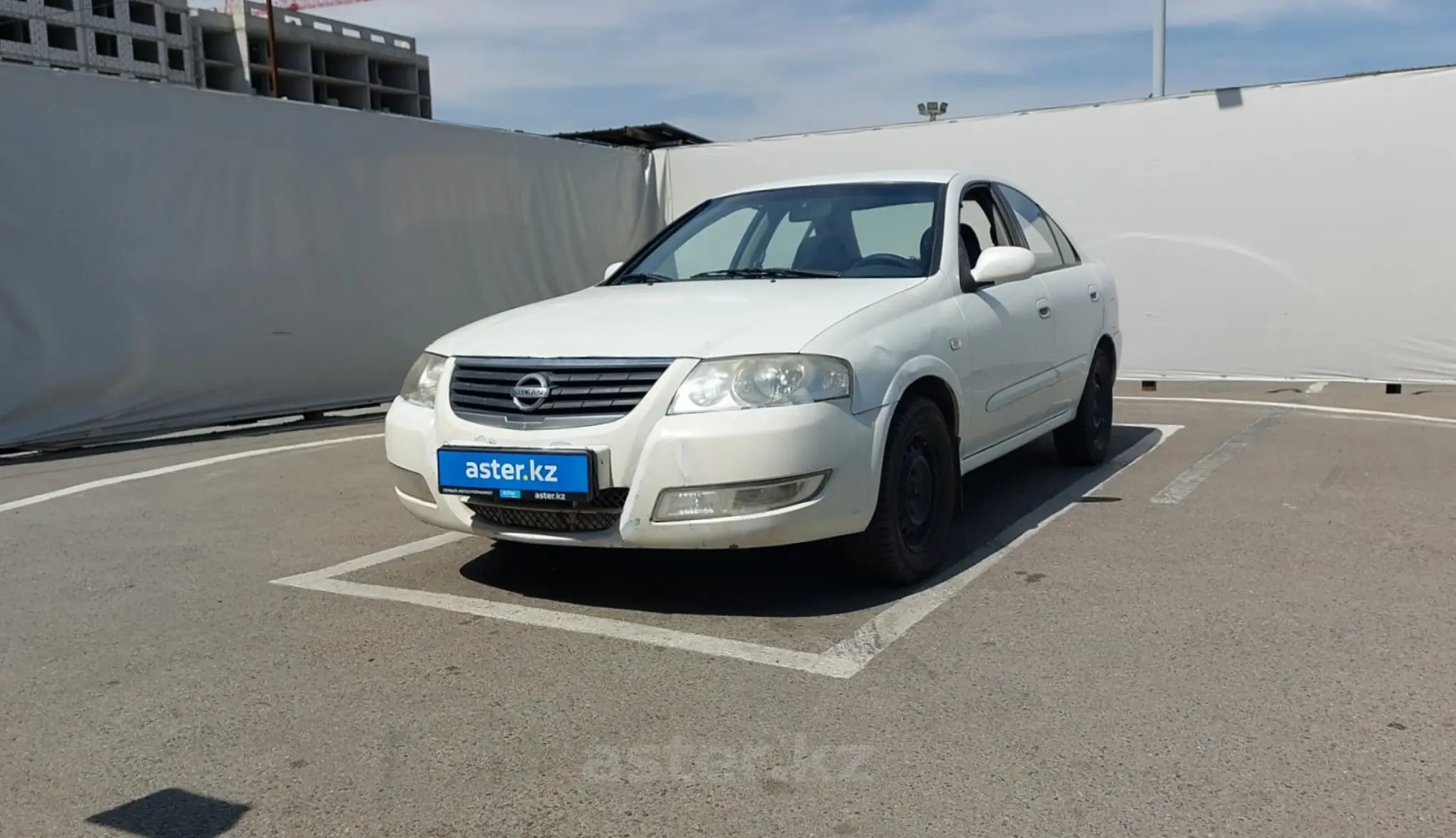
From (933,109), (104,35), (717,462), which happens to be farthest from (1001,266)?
(104,35)

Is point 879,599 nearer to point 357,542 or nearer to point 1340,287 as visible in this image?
point 357,542

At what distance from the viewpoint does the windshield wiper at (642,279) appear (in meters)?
5.05

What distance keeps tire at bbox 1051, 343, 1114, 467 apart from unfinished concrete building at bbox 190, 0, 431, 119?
82907 millimetres

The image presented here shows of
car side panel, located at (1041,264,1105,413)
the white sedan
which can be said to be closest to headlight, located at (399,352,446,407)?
the white sedan

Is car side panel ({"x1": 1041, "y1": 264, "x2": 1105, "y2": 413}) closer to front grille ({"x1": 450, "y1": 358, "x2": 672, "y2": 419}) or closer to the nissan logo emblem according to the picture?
front grille ({"x1": 450, "y1": 358, "x2": 672, "y2": 419})

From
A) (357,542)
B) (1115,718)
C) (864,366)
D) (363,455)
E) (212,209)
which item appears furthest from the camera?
(212,209)

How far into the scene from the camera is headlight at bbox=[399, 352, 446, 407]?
13.6ft

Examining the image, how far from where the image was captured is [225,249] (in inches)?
348

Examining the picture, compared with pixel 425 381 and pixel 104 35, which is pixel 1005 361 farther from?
pixel 104 35

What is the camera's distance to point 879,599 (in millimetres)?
3965

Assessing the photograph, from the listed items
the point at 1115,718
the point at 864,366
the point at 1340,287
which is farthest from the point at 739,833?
the point at 1340,287

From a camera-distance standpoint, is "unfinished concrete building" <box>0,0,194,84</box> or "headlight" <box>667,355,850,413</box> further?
"unfinished concrete building" <box>0,0,194,84</box>

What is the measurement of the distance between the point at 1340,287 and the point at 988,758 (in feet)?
28.3

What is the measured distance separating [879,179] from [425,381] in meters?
2.26
